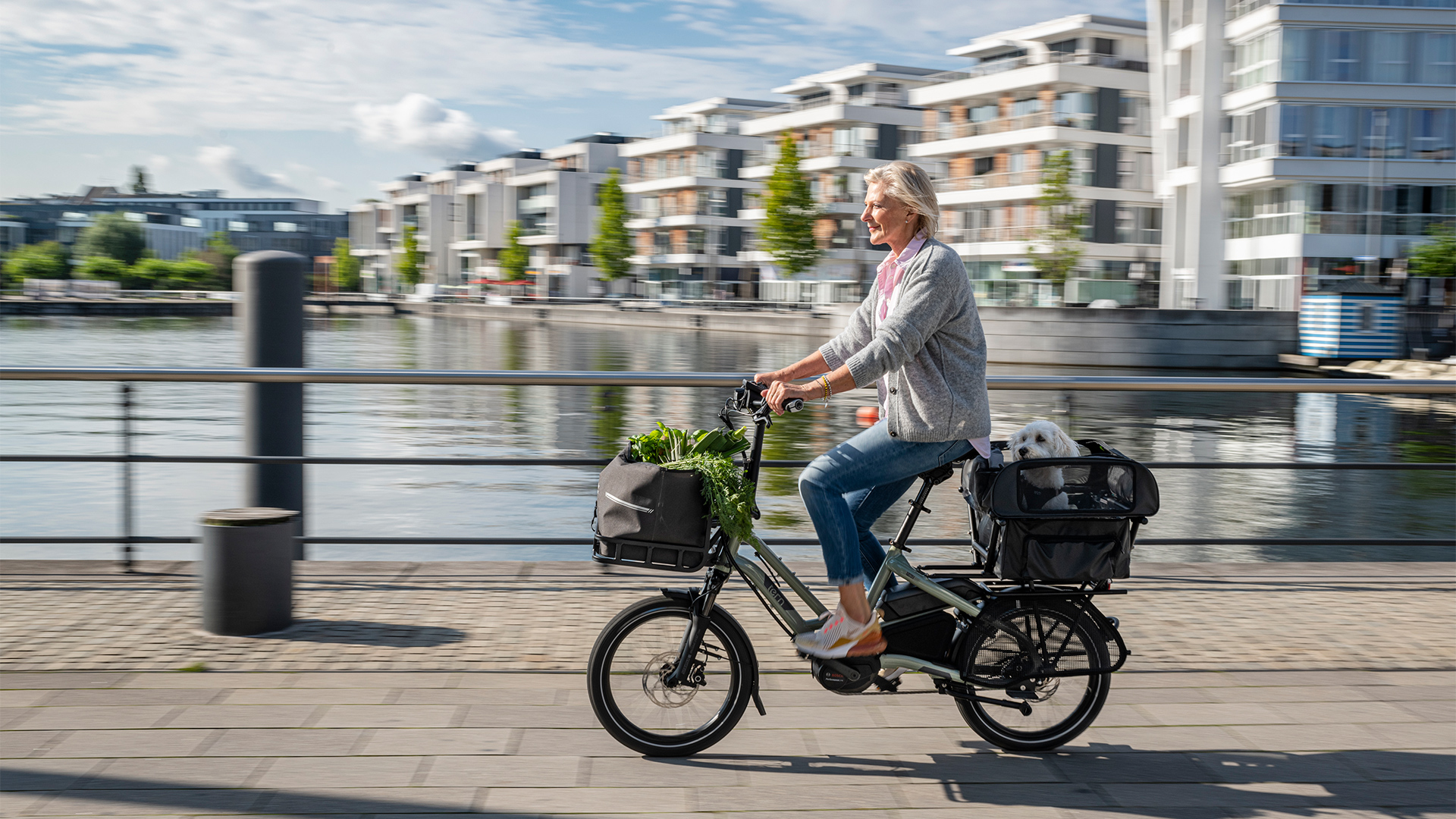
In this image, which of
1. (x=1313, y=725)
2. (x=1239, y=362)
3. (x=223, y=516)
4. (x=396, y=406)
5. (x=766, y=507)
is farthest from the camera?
(x=1239, y=362)

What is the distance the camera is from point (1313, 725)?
4.19 m

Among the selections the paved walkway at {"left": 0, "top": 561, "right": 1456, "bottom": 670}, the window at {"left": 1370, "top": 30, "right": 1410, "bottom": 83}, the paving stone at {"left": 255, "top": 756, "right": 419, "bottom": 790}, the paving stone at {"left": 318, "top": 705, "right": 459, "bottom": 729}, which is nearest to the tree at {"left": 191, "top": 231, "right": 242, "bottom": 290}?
the window at {"left": 1370, "top": 30, "right": 1410, "bottom": 83}

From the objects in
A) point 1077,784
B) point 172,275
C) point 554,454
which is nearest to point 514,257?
point 172,275

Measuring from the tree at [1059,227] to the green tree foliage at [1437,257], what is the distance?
45.2 ft

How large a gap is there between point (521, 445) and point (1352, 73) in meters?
36.4

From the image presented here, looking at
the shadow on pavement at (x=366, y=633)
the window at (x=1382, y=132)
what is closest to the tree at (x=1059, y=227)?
the window at (x=1382, y=132)

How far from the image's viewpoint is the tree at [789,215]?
71750 mm

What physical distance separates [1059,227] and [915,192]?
51.3 m

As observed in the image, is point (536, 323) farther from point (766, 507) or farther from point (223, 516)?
point (223, 516)

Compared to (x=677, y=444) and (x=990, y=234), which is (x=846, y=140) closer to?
(x=990, y=234)

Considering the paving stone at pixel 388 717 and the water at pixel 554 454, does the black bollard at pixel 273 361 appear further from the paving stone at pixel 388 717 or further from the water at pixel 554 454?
the paving stone at pixel 388 717

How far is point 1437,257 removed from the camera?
40.1 meters

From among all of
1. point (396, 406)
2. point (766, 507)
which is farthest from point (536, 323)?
point (766, 507)

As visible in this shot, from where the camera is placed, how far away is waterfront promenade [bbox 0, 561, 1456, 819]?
3541 mm
